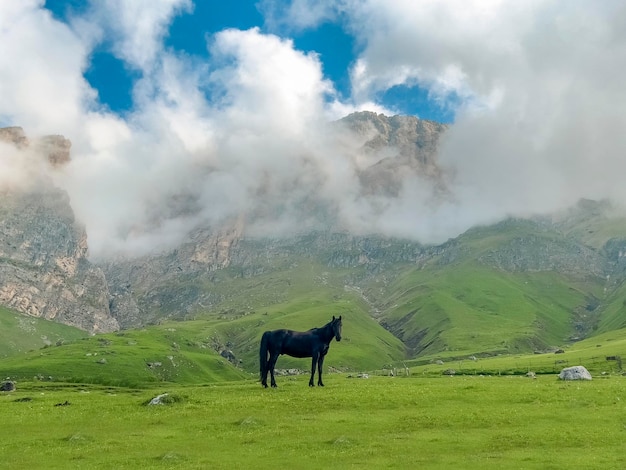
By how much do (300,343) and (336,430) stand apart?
1607 centimetres

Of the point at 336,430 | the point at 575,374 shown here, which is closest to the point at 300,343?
the point at 336,430

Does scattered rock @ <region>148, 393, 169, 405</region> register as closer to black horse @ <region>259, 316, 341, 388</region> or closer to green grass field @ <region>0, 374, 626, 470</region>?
green grass field @ <region>0, 374, 626, 470</region>

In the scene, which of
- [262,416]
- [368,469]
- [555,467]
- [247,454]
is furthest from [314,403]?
[555,467]

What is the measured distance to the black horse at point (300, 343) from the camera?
168 ft

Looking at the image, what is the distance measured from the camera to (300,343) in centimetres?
5144

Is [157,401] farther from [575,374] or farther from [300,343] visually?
[575,374]

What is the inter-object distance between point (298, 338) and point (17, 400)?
3049 centimetres

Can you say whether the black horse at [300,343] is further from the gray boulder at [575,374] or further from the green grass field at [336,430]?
the gray boulder at [575,374]

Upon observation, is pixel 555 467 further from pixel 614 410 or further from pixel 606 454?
pixel 614 410

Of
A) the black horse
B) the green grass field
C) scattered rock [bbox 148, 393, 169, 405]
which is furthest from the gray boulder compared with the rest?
scattered rock [bbox 148, 393, 169, 405]

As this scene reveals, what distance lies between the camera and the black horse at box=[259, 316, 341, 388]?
51188 millimetres

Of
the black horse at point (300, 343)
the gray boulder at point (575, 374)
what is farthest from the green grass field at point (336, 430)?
the gray boulder at point (575, 374)

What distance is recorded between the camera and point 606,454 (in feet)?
94.3

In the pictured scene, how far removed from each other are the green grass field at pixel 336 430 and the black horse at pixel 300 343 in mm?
3159
